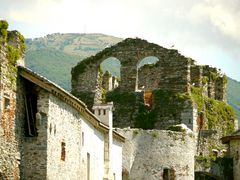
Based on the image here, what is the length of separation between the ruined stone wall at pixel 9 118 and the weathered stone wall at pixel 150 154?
17118 mm

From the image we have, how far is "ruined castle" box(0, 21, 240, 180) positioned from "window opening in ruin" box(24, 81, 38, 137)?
0.12ft

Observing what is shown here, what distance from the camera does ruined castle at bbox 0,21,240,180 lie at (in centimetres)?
2900

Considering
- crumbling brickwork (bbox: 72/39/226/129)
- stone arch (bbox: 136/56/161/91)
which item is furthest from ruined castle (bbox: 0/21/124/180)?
stone arch (bbox: 136/56/161/91)

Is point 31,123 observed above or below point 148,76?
below

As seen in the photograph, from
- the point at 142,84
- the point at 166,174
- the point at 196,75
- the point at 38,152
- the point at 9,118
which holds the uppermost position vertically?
the point at 196,75

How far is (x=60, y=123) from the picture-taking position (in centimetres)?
3133

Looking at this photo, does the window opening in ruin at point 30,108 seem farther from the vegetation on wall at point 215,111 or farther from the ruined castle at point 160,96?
the vegetation on wall at point 215,111

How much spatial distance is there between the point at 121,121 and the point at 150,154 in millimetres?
10279

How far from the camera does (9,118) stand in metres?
28.0

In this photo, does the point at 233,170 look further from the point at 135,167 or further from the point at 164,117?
the point at 135,167

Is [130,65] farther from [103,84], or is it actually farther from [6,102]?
[6,102]

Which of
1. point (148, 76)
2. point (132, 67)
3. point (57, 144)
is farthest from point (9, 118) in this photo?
point (148, 76)

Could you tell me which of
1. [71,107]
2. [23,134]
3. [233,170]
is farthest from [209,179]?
[23,134]

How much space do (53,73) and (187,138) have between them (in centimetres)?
14113
